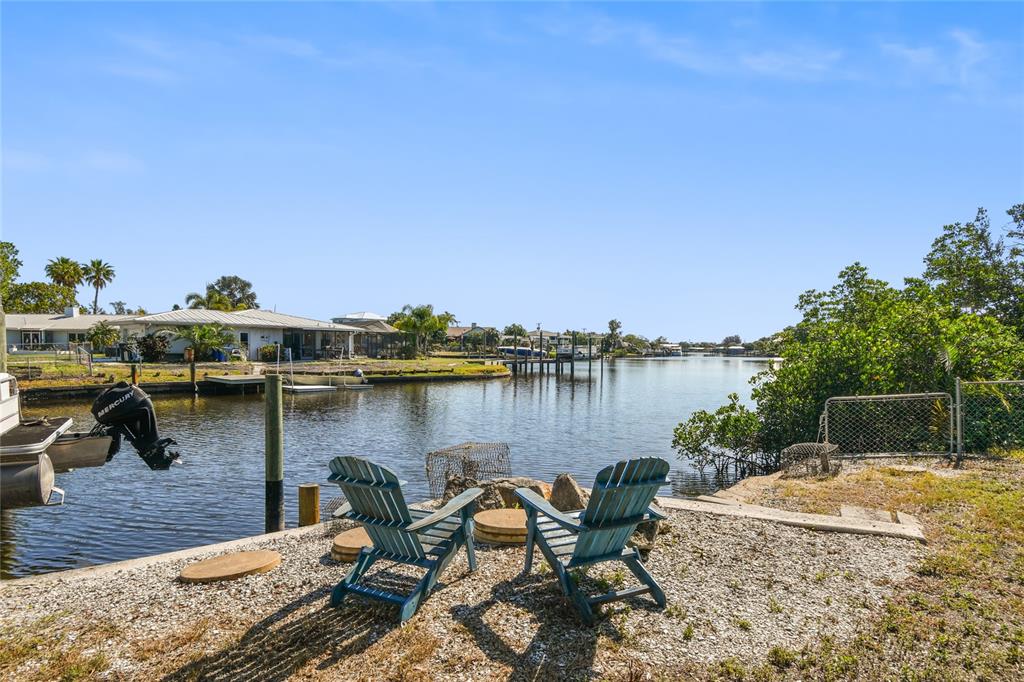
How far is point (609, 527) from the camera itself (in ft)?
13.9

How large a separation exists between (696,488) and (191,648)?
42.6ft

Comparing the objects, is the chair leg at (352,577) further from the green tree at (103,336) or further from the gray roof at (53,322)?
the gray roof at (53,322)

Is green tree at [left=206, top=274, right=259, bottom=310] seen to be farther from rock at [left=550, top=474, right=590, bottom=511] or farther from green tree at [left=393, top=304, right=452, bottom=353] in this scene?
rock at [left=550, top=474, right=590, bottom=511]

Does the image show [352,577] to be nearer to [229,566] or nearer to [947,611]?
[229,566]

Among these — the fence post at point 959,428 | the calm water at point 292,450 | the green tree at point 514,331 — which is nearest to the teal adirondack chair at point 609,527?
the calm water at point 292,450

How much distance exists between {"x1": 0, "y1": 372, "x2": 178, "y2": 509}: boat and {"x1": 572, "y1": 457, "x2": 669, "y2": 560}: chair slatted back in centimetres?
422

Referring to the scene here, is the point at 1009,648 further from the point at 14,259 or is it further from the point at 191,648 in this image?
the point at 14,259

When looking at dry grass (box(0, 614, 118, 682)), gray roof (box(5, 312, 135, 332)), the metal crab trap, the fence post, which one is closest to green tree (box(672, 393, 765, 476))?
the fence post

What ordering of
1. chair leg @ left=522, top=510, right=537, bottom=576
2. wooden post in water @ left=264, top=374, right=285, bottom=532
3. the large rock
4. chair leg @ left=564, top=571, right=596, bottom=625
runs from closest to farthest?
chair leg @ left=564, top=571, right=596, bottom=625, chair leg @ left=522, top=510, right=537, bottom=576, the large rock, wooden post in water @ left=264, top=374, right=285, bottom=532

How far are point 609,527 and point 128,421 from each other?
5.17 meters

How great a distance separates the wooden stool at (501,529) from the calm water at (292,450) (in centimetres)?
582

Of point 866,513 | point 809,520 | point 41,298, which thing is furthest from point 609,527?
point 41,298

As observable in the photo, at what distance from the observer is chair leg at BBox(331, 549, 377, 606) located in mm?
4484

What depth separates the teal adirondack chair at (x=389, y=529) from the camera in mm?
4277
